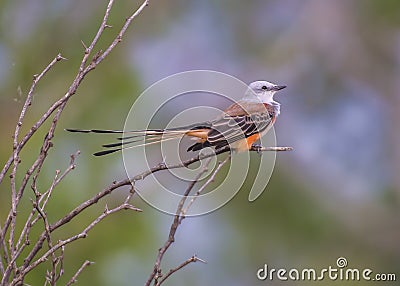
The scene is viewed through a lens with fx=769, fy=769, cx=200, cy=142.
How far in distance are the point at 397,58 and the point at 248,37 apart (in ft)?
4.14

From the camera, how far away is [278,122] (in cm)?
543

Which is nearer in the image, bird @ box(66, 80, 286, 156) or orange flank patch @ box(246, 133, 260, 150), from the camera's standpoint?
bird @ box(66, 80, 286, 156)

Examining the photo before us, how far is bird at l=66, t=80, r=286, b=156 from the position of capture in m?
2.07

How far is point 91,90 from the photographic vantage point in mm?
4871

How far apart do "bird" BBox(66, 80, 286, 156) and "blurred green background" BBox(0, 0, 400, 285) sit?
69.5 inches

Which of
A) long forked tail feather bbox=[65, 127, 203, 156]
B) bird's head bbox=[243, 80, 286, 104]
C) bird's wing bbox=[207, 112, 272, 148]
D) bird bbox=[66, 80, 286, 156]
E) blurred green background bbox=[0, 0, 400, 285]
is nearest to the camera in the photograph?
long forked tail feather bbox=[65, 127, 203, 156]

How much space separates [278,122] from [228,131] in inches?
123

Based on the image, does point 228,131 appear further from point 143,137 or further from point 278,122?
point 278,122

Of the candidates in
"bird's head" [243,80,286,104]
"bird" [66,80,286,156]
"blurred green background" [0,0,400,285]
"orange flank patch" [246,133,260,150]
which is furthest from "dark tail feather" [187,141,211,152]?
"blurred green background" [0,0,400,285]

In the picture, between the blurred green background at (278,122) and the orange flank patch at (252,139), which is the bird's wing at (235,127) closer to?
the orange flank patch at (252,139)

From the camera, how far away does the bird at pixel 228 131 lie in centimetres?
207

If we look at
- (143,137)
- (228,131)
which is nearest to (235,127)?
(228,131)

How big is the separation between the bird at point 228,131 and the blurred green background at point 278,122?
1.77 metres

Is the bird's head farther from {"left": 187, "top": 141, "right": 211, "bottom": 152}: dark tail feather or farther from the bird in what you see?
{"left": 187, "top": 141, "right": 211, "bottom": 152}: dark tail feather
